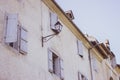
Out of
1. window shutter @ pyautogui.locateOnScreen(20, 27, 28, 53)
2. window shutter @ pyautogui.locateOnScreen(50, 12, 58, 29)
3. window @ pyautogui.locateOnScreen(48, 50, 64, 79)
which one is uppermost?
window shutter @ pyautogui.locateOnScreen(50, 12, 58, 29)

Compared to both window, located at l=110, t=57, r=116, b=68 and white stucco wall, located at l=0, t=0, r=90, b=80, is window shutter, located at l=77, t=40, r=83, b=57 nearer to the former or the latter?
white stucco wall, located at l=0, t=0, r=90, b=80

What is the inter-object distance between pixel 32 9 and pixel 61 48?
3.44 metres

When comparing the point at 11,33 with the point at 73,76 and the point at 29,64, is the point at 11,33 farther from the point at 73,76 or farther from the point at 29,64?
the point at 73,76

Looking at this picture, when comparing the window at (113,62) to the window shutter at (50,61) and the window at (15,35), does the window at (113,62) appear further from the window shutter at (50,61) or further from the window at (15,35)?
the window at (15,35)

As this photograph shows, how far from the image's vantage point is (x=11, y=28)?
11469mm

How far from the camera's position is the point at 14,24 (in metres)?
11.6

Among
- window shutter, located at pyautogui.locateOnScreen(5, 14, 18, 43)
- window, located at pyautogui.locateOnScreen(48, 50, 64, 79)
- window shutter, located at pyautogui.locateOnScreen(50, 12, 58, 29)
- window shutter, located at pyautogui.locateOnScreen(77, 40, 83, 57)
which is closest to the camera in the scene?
window shutter, located at pyautogui.locateOnScreen(5, 14, 18, 43)

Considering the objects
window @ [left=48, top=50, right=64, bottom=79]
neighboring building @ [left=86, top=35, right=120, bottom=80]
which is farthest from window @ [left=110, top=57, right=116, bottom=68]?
window @ [left=48, top=50, right=64, bottom=79]

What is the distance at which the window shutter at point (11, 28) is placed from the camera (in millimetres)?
11188

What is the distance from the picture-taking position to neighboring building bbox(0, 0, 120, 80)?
11.4 metres

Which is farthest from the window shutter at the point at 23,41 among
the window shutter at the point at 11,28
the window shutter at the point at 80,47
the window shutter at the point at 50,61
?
the window shutter at the point at 80,47

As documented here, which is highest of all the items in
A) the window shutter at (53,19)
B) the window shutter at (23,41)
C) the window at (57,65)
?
the window shutter at (53,19)

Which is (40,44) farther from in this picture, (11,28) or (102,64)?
(102,64)

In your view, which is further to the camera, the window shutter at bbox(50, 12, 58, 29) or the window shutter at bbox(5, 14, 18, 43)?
the window shutter at bbox(50, 12, 58, 29)
